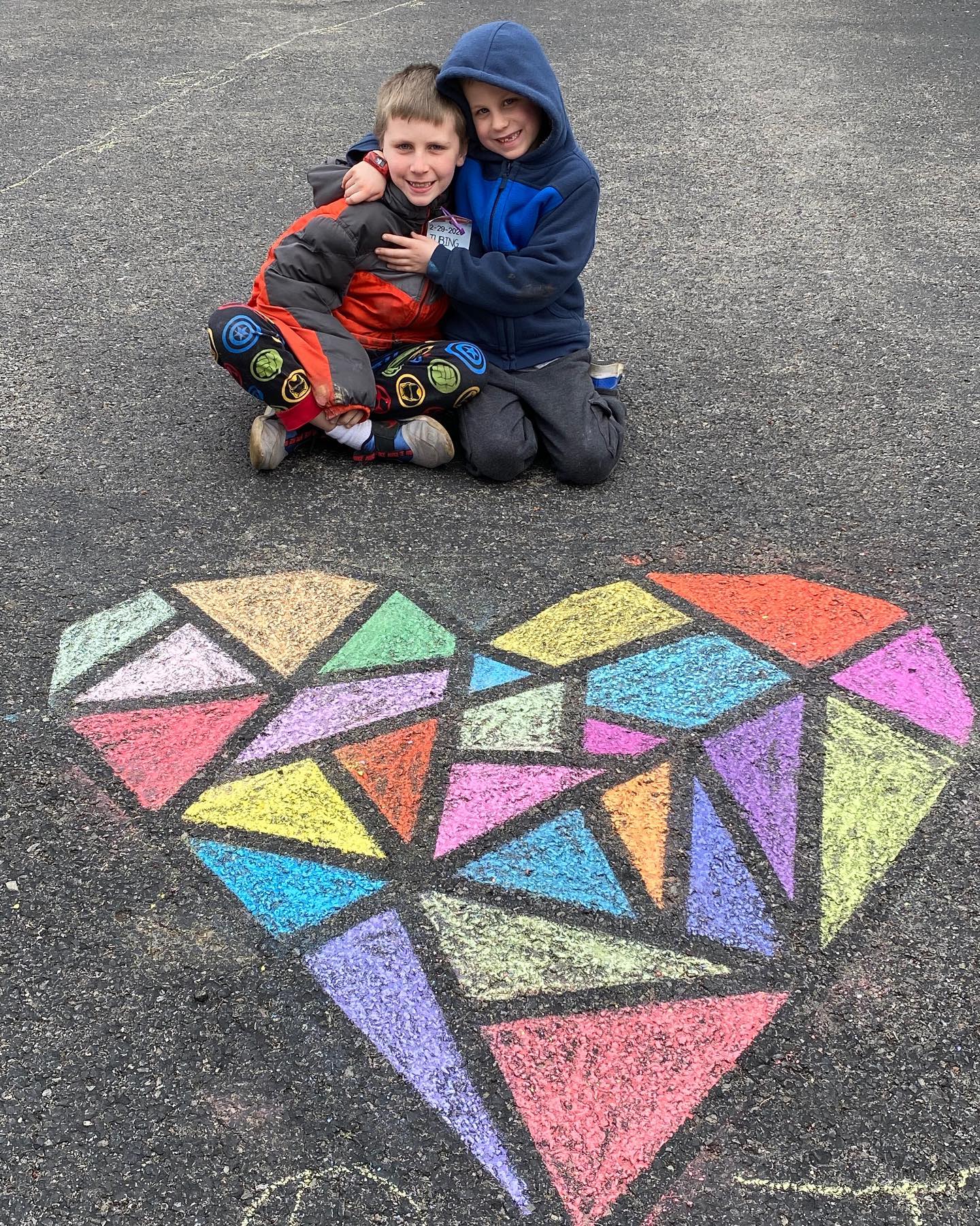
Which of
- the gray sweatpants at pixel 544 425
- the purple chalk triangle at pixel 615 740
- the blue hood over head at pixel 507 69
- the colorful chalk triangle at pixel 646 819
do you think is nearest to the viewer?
the colorful chalk triangle at pixel 646 819

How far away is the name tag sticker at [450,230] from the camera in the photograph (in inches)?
135

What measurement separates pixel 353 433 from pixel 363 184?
681 mm

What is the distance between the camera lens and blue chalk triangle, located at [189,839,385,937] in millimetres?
2115

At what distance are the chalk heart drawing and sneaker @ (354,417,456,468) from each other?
63cm

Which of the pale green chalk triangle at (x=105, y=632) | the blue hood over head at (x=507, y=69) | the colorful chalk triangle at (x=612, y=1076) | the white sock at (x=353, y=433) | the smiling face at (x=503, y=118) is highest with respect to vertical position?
the blue hood over head at (x=507, y=69)

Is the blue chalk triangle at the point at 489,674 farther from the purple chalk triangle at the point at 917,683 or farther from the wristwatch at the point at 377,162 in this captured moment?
the wristwatch at the point at 377,162

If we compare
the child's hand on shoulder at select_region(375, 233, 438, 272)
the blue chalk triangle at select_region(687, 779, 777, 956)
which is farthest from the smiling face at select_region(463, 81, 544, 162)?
the blue chalk triangle at select_region(687, 779, 777, 956)

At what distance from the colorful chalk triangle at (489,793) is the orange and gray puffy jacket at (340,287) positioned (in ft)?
4.45

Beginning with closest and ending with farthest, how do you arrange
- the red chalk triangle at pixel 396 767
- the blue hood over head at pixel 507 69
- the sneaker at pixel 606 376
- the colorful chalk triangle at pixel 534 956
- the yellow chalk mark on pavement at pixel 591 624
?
the colorful chalk triangle at pixel 534 956 → the red chalk triangle at pixel 396 767 → the yellow chalk mark on pavement at pixel 591 624 → the blue hood over head at pixel 507 69 → the sneaker at pixel 606 376

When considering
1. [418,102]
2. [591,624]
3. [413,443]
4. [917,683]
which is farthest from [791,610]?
[418,102]

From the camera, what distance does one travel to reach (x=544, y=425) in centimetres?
347

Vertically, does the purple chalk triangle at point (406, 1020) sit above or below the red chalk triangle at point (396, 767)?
above

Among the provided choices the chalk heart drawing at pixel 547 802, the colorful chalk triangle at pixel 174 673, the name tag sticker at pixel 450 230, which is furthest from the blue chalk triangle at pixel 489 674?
the name tag sticker at pixel 450 230

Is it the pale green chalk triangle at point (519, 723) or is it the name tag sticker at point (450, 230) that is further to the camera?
the name tag sticker at point (450, 230)
